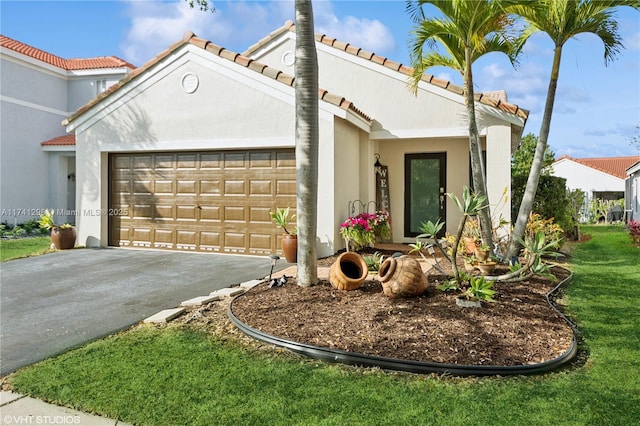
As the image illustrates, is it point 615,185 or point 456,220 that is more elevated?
point 615,185

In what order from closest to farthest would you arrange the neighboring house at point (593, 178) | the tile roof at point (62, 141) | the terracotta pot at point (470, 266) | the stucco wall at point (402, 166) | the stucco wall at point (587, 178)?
the terracotta pot at point (470, 266)
the stucco wall at point (402, 166)
the tile roof at point (62, 141)
the neighboring house at point (593, 178)
the stucco wall at point (587, 178)

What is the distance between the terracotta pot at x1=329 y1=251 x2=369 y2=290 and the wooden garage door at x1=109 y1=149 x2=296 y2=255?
11.4 feet

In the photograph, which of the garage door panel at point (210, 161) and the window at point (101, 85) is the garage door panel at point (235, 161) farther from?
the window at point (101, 85)

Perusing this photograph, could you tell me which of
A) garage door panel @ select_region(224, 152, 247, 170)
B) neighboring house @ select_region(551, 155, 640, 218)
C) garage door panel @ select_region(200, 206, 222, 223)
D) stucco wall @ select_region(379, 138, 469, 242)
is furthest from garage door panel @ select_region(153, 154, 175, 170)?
neighboring house @ select_region(551, 155, 640, 218)

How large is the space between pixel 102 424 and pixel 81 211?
9738 millimetres

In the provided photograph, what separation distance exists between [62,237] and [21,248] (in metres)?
2.31

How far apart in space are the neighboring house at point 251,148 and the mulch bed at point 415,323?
3929 millimetres

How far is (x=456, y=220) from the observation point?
38.4ft

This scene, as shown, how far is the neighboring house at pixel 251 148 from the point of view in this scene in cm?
974

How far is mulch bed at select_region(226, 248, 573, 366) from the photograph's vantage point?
4094mm

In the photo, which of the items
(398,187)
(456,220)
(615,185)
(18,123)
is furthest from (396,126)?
(615,185)

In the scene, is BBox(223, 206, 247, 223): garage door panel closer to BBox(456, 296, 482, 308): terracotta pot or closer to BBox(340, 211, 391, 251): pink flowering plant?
BBox(340, 211, 391, 251): pink flowering plant

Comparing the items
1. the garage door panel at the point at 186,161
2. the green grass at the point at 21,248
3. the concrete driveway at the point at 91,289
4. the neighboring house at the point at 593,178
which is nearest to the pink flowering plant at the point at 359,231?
→ the concrete driveway at the point at 91,289

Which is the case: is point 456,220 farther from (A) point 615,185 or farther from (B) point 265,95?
(A) point 615,185
